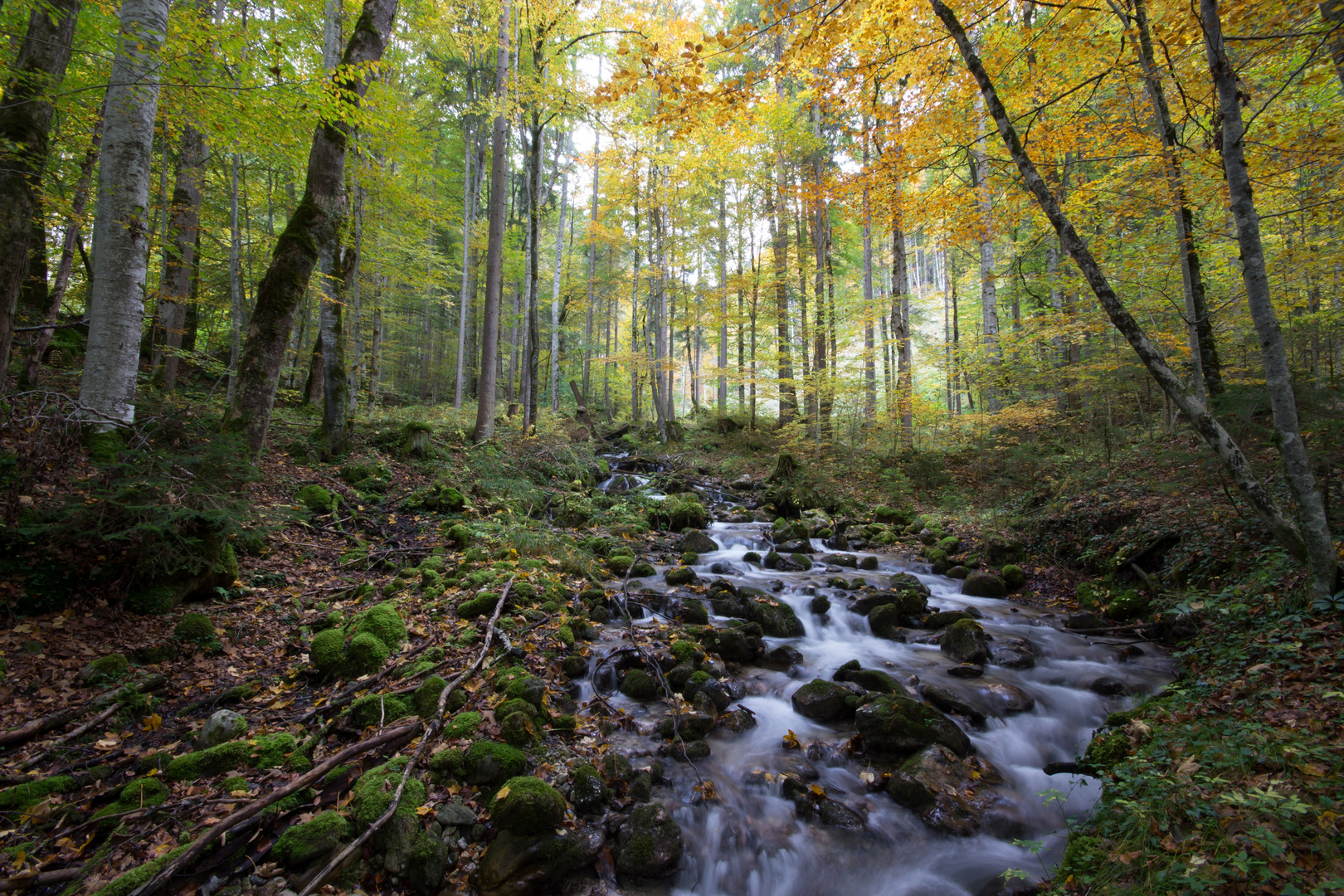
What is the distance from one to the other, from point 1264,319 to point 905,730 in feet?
14.8

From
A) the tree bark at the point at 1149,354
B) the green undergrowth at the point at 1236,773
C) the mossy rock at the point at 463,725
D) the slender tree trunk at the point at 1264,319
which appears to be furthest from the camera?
the tree bark at the point at 1149,354

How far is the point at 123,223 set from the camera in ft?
17.0

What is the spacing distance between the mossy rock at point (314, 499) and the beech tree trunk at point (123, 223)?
6.64 feet

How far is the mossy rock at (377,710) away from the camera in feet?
12.3

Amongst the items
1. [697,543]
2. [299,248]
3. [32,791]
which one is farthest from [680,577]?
[299,248]

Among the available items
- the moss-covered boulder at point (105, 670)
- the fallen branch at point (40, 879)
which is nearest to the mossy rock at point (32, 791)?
the fallen branch at point (40, 879)

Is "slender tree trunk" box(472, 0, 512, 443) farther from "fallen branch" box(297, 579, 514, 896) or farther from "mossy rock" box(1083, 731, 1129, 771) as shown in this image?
"mossy rock" box(1083, 731, 1129, 771)

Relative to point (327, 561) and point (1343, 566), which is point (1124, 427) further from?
point (327, 561)

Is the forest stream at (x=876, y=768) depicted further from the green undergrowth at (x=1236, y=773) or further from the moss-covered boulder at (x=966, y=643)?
the green undergrowth at (x=1236, y=773)

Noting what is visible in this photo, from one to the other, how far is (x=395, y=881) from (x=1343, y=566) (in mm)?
7072

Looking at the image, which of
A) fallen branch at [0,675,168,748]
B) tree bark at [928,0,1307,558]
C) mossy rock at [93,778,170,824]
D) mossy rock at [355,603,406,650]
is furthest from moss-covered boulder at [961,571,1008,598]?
fallen branch at [0,675,168,748]

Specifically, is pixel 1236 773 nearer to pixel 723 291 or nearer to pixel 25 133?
pixel 25 133

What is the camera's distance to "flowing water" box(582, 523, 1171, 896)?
356 centimetres

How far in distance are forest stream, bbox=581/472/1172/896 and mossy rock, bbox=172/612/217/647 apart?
124 inches
